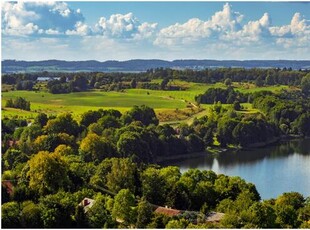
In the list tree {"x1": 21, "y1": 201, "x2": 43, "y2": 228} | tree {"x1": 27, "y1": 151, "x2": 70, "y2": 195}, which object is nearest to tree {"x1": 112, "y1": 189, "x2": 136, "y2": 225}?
tree {"x1": 21, "y1": 201, "x2": 43, "y2": 228}

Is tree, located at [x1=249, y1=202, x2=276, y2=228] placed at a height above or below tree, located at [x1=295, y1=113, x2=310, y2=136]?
above

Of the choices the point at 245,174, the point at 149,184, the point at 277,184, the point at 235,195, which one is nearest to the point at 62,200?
the point at 149,184

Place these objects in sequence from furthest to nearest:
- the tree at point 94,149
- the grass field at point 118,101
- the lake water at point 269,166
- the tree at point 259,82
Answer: the tree at point 259,82, the grass field at point 118,101, the tree at point 94,149, the lake water at point 269,166

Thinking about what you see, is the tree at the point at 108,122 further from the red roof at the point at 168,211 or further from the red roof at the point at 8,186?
the red roof at the point at 168,211

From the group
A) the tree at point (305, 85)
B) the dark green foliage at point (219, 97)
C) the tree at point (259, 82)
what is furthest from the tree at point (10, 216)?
the tree at point (259, 82)

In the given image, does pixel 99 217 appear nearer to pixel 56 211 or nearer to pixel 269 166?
pixel 56 211

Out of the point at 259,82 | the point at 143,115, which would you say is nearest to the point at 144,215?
the point at 143,115

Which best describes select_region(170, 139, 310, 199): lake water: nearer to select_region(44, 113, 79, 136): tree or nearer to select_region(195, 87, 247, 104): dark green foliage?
select_region(44, 113, 79, 136): tree
